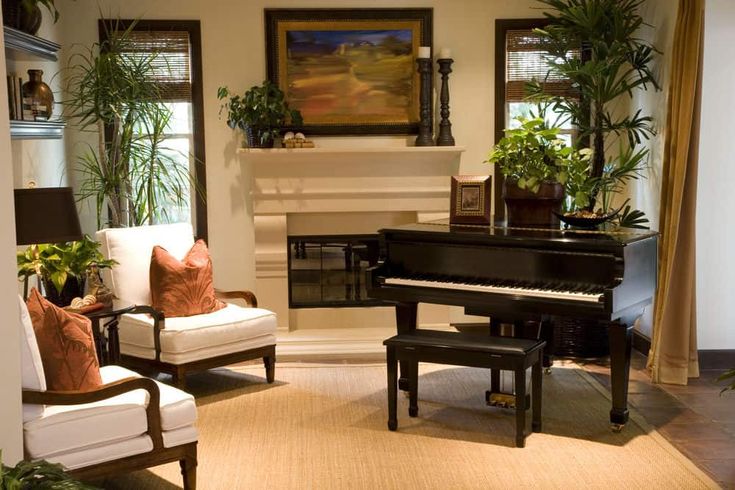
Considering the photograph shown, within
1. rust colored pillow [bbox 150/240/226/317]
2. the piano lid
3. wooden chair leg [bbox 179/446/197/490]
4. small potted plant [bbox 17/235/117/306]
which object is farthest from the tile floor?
small potted plant [bbox 17/235/117/306]

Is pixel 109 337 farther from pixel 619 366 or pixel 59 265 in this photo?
pixel 619 366

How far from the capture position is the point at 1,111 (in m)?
3.01

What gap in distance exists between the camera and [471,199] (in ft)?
17.3

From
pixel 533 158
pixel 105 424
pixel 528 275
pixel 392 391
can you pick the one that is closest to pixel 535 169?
pixel 533 158

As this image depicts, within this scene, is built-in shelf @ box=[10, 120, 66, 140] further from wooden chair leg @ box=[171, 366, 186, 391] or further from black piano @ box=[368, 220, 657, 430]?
black piano @ box=[368, 220, 657, 430]

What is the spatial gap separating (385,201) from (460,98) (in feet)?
3.19

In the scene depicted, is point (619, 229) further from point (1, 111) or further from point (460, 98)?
point (1, 111)

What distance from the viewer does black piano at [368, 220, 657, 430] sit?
15.0 feet

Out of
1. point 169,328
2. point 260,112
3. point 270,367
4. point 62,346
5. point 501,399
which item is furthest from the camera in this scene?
point 260,112

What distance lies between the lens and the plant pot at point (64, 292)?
4648 millimetres

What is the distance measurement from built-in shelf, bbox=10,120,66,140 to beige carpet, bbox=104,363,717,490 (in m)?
1.74

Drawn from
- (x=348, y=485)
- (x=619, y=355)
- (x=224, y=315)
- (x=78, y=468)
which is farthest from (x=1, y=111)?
(x=619, y=355)

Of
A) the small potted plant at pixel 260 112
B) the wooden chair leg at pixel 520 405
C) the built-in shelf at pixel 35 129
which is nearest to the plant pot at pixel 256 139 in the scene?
the small potted plant at pixel 260 112

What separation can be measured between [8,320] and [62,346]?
0.56 meters
